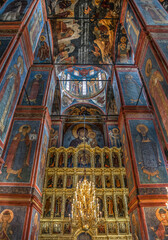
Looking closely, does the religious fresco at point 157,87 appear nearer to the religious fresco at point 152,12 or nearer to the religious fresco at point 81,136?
the religious fresco at point 152,12

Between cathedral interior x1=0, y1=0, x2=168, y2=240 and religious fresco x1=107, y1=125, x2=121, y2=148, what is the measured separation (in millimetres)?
111

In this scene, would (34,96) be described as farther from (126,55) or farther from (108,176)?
(108,176)

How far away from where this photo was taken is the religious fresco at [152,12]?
770 centimetres

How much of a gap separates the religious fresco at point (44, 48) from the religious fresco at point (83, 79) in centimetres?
773

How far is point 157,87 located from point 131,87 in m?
5.55

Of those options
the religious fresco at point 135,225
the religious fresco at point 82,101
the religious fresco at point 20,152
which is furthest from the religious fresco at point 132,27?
the religious fresco at point 82,101

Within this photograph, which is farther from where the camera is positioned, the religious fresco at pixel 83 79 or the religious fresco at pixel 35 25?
the religious fresco at pixel 83 79

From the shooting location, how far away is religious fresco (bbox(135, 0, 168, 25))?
25.3ft

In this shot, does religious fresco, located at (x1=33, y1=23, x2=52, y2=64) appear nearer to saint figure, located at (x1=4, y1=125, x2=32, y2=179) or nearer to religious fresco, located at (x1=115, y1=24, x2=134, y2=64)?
religious fresco, located at (x1=115, y1=24, x2=134, y2=64)

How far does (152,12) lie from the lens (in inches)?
323

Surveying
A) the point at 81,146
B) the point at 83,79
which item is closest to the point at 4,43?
the point at 81,146

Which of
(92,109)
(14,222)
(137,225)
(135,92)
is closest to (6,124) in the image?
(14,222)

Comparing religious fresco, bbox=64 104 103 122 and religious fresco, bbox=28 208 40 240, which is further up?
religious fresco, bbox=64 104 103 122

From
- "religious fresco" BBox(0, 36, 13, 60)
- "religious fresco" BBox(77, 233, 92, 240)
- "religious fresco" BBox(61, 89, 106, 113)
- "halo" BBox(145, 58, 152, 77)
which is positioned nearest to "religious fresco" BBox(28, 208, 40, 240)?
"religious fresco" BBox(77, 233, 92, 240)
